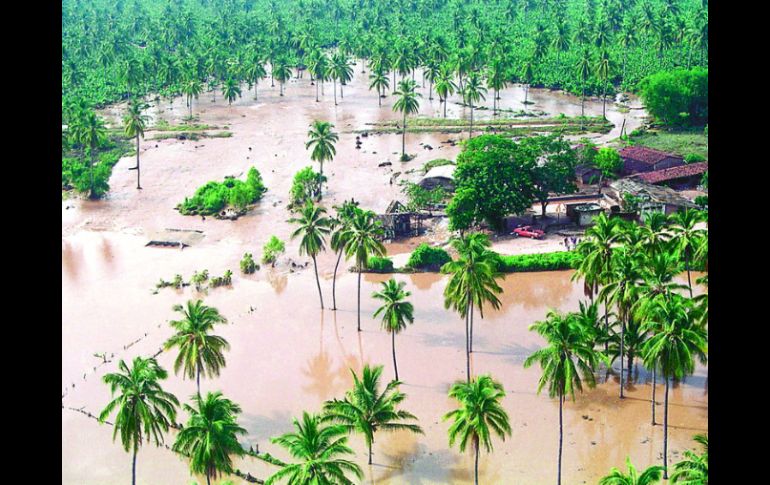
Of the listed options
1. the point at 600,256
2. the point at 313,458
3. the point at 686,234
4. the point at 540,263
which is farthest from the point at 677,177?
the point at 313,458

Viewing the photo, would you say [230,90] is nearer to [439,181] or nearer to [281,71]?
[281,71]

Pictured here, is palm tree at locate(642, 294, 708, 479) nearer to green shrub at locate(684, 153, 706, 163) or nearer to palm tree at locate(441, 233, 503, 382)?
palm tree at locate(441, 233, 503, 382)

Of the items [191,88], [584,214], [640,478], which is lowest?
[640,478]

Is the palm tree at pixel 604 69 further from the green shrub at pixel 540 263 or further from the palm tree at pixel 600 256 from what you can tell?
the palm tree at pixel 600 256

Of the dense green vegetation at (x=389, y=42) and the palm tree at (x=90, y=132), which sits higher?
the dense green vegetation at (x=389, y=42)

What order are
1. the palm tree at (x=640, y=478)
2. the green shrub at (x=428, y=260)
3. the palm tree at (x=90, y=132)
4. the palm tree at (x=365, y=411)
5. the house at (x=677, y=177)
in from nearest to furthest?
the palm tree at (x=640, y=478), the palm tree at (x=365, y=411), the green shrub at (x=428, y=260), the house at (x=677, y=177), the palm tree at (x=90, y=132)

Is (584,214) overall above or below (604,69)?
below

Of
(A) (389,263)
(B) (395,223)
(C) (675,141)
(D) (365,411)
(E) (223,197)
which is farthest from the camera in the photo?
(C) (675,141)

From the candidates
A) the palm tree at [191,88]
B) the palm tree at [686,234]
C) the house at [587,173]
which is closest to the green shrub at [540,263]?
the palm tree at [686,234]
